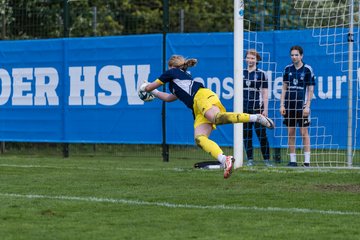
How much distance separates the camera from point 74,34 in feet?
77.2

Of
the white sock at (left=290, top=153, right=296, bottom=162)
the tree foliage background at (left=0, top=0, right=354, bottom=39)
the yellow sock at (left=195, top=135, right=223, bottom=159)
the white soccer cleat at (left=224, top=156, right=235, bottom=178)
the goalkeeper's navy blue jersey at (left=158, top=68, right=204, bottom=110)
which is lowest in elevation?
the white sock at (left=290, top=153, right=296, bottom=162)

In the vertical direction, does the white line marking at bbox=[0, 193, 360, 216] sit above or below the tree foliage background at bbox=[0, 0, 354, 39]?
below

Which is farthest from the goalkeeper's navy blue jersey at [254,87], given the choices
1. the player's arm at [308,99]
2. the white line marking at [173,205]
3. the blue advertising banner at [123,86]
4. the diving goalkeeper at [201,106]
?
the white line marking at [173,205]

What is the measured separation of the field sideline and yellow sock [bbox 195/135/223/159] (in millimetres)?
410

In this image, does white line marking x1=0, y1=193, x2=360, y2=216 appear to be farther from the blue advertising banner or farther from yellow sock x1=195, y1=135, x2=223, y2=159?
the blue advertising banner

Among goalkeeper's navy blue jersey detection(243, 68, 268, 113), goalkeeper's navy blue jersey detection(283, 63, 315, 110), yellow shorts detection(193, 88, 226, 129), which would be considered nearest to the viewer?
yellow shorts detection(193, 88, 226, 129)

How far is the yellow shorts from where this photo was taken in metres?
11.9

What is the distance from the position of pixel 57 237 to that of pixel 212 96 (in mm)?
4921

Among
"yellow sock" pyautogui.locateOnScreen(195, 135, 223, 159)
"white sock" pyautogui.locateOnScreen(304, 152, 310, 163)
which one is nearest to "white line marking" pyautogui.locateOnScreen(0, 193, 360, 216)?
"yellow sock" pyautogui.locateOnScreen(195, 135, 223, 159)

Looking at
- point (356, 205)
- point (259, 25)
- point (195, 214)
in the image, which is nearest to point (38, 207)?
point (195, 214)

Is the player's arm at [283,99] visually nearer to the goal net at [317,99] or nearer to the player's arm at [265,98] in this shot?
the player's arm at [265,98]

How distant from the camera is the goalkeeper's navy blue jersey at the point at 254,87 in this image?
587 inches

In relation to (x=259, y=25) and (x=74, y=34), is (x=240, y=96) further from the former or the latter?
(x=74, y=34)

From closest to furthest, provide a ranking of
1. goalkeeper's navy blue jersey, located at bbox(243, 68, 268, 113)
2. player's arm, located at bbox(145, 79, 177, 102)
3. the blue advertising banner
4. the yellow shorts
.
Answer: the yellow shorts, player's arm, located at bbox(145, 79, 177, 102), goalkeeper's navy blue jersey, located at bbox(243, 68, 268, 113), the blue advertising banner
